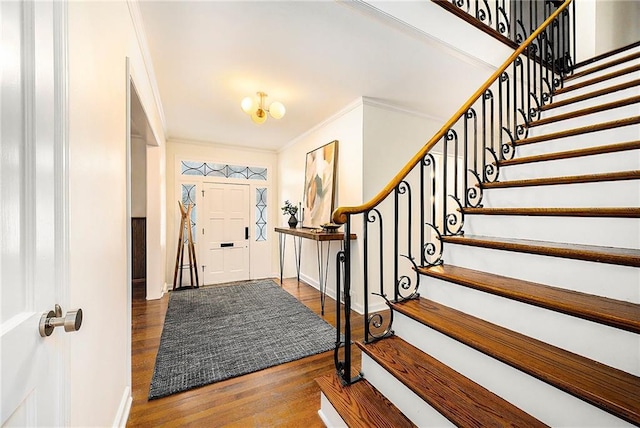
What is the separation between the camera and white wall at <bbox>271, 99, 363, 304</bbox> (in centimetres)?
335

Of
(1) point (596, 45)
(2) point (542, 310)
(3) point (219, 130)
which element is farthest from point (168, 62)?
(1) point (596, 45)

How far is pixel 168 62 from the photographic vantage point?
7.87 ft

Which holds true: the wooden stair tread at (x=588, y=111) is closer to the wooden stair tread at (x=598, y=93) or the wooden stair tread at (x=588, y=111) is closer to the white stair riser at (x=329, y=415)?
the wooden stair tread at (x=598, y=93)

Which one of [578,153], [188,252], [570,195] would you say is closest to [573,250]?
[570,195]

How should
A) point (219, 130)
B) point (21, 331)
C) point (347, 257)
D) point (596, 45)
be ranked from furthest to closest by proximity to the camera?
point (219, 130) → point (596, 45) → point (347, 257) → point (21, 331)

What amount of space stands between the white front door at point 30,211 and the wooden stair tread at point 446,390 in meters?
1.34

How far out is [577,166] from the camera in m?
1.79

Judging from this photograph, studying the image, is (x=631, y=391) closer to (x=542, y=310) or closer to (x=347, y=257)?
(x=542, y=310)

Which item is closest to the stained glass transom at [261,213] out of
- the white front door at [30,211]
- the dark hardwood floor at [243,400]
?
the dark hardwood floor at [243,400]

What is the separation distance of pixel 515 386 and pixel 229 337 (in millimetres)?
2312

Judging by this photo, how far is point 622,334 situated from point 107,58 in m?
2.58

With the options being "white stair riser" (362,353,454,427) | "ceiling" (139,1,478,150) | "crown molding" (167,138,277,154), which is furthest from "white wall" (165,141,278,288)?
"white stair riser" (362,353,454,427)

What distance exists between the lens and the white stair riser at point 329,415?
56.1 inches

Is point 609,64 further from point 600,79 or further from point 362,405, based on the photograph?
point 362,405
